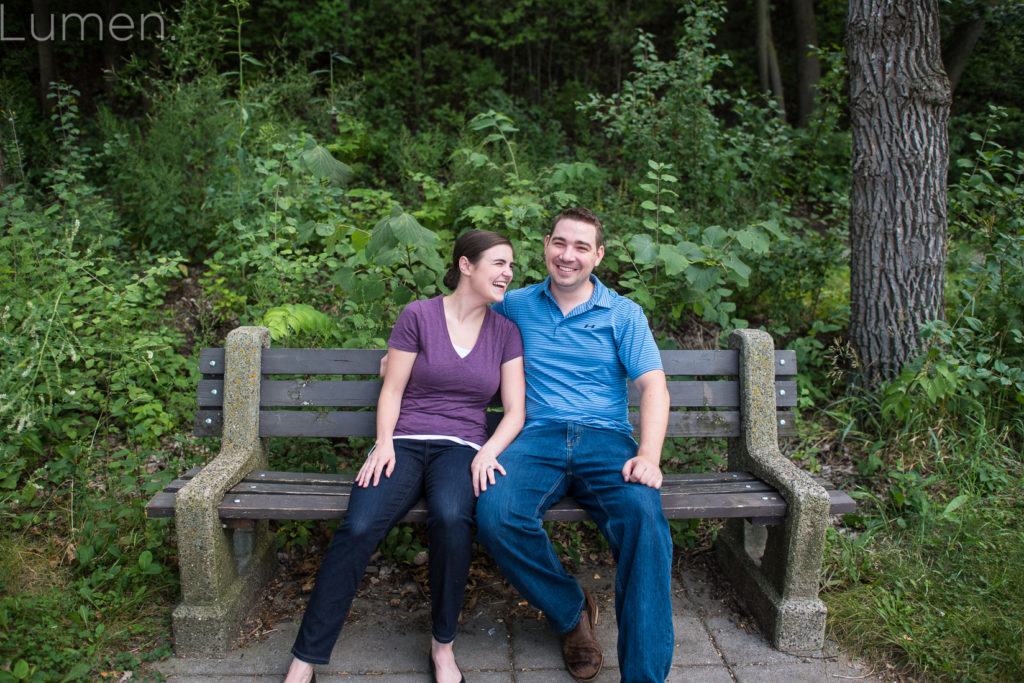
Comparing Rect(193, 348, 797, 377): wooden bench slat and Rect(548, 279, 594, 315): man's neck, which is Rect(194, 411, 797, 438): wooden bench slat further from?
Rect(548, 279, 594, 315): man's neck

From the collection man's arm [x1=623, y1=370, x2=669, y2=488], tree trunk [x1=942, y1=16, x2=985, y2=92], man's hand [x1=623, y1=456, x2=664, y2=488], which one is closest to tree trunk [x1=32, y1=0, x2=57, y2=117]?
man's arm [x1=623, y1=370, x2=669, y2=488]

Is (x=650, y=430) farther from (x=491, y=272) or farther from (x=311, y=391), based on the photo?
(x=311, y=391)

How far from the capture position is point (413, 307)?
3.02 meters

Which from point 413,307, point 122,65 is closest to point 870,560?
point 413,307

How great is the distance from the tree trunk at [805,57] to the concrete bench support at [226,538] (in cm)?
844

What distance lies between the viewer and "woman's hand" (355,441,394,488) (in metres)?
2.74

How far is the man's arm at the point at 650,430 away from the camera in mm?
2734

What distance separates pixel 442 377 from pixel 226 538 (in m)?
1.06

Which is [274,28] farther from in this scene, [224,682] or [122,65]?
[224,682]

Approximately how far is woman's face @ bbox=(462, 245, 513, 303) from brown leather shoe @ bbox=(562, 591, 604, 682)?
4.13 feet

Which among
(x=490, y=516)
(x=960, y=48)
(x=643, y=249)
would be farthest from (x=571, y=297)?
(x=960, y=48)

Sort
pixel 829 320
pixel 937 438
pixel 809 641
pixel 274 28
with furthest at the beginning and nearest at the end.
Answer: pixel 274 28
pixel 829 320
pixel 937 438
pixel 809 641

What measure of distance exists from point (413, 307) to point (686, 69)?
364cm

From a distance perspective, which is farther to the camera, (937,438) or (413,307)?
(937,438)
